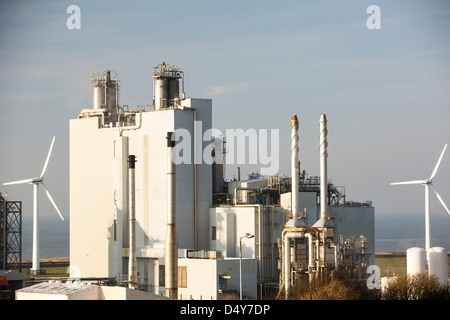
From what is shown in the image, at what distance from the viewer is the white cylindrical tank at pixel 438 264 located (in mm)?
71375

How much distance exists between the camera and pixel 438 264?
236 ft

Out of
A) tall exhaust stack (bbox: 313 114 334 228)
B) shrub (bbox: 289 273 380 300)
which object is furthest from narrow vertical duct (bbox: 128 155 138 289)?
tall exhaust stack (bbox: 313 114 334 228)

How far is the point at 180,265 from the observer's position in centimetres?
7475

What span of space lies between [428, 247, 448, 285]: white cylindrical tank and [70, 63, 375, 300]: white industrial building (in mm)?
8307

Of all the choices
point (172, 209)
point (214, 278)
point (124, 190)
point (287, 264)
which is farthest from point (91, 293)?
point (124, 190)

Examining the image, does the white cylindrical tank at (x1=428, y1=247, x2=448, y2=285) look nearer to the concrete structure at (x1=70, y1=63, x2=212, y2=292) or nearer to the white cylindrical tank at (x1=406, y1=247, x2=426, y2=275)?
the white cylindrical tank at (x1=406, y1=247, x2=426, y2=275)

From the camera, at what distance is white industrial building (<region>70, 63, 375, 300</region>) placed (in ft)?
243

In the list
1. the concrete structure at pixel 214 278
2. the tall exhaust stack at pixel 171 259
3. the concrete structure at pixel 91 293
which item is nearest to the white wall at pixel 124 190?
the concrete structure at pixel 214 278

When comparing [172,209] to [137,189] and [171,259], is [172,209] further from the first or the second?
[137,189]

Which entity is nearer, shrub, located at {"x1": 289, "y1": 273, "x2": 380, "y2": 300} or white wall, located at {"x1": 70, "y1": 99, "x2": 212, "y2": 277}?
shrub, located at {"x1": 289, "y1": 273, "x2": 380, "y2": 300}
